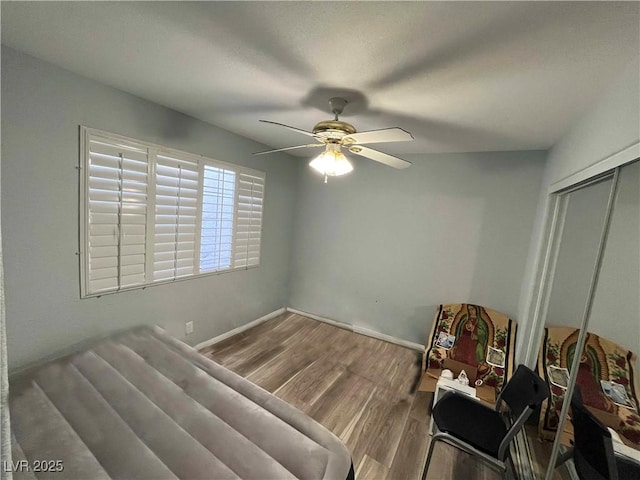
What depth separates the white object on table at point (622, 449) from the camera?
0.98 m

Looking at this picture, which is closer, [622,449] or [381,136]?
[622,449]

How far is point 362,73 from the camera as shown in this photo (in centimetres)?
143

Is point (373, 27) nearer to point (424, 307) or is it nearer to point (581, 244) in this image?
point (581, 244)

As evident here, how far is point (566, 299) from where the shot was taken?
1.70m

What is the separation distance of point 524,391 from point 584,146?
1.56 metres

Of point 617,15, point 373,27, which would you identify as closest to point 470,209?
point 617,15

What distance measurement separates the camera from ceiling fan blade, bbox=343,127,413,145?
1.39m

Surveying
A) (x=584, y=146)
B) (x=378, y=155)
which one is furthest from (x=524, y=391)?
(x=378, y=155)

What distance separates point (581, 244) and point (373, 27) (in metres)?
1.71

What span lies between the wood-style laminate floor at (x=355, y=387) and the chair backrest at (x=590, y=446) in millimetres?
707

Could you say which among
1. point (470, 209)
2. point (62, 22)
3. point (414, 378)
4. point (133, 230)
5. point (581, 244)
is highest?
point (62, 22)

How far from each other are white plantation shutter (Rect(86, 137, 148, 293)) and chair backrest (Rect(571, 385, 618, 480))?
297cm

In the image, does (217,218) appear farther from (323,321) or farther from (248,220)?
(323,321)

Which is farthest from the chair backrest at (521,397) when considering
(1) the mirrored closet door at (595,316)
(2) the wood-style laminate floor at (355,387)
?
(2) the wood-style laminate floor at (355,387)
